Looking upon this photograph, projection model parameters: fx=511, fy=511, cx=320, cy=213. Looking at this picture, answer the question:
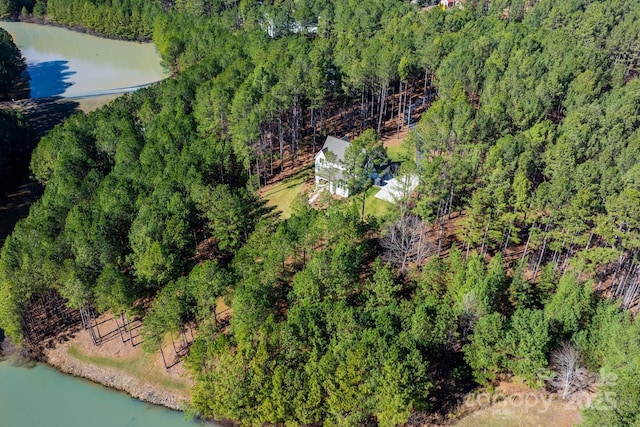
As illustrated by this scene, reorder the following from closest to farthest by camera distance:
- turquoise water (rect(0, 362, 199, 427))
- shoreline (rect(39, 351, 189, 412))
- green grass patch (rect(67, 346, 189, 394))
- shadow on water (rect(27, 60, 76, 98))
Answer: turquoise water (rect(0, 362, 199, 427))
shoreline (rect(39, 351, 189, 412))
green grass patch (rect(67, 346, 189, 394))
shadow on water (rect(27, 60, 76, 98))

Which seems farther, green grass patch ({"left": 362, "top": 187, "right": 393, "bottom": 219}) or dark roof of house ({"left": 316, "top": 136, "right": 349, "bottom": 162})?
dark roof of house ({"left": 316, "top": 136, "right": 349, "bottom": 162})

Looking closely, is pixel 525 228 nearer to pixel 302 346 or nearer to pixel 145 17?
pixel 302 346

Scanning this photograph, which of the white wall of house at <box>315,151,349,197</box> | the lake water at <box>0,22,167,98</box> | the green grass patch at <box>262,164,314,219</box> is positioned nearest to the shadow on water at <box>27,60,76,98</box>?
the lake water at <box>0,22,167,98</box>

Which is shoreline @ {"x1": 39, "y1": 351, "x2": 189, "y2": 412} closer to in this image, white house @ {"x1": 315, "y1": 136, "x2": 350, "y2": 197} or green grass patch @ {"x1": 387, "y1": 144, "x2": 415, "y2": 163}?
white house @ {"x1": 315, "y1": 136, "x2": 350, "y2": 197}

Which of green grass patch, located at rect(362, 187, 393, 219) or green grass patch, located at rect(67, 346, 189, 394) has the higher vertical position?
green grass patch, located at rect(362, 187, 393, 219)

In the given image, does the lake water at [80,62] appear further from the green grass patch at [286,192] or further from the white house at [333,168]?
the white house at [333,168]
